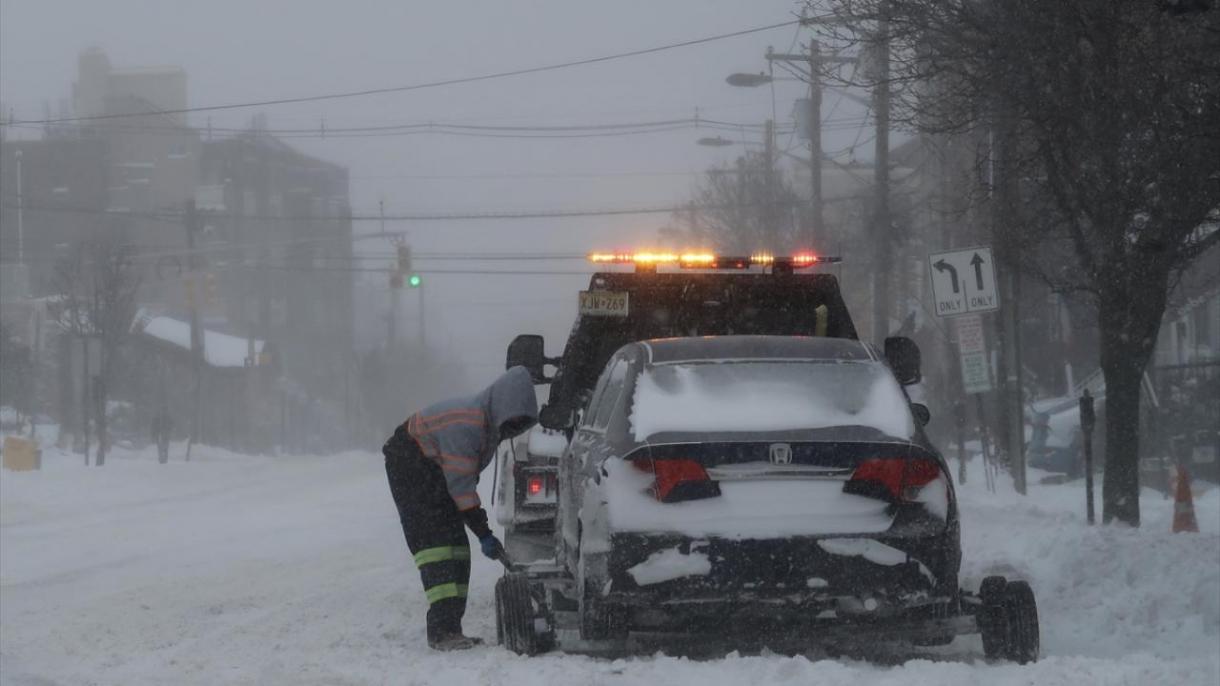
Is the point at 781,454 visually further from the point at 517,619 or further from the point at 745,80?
the point at 745,80

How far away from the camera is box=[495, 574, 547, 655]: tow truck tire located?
7.44 meters

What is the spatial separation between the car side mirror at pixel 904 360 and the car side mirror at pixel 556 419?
1.88 metres

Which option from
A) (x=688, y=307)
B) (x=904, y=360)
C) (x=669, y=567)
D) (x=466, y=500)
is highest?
(x=688, y=307)

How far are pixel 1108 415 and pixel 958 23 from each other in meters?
4.36

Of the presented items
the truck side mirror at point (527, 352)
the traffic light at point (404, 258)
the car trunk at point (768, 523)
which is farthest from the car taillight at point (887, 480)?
the traffic light at point (404, 258)

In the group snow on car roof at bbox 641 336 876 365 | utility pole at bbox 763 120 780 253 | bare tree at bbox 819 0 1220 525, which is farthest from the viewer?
utility pole at bbox 763 120 780 253

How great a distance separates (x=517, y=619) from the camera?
7461 millimetres

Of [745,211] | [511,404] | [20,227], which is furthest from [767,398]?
[20,227]

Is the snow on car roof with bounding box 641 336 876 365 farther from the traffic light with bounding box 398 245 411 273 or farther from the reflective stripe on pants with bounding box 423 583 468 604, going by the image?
the traffic light with bounding box 398 245 411 273

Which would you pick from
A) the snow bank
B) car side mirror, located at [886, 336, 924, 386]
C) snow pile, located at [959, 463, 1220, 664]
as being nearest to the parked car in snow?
snow pile, located at [959, 463, 1220, 664]

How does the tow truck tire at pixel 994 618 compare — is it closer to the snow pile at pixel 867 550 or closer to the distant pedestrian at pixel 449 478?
the snow pile at pixel 867 550

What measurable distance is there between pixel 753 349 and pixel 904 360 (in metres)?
2.29

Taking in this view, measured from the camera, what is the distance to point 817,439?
6875 millimetres

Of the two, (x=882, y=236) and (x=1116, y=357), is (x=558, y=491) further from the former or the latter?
(x=882, y=236)
